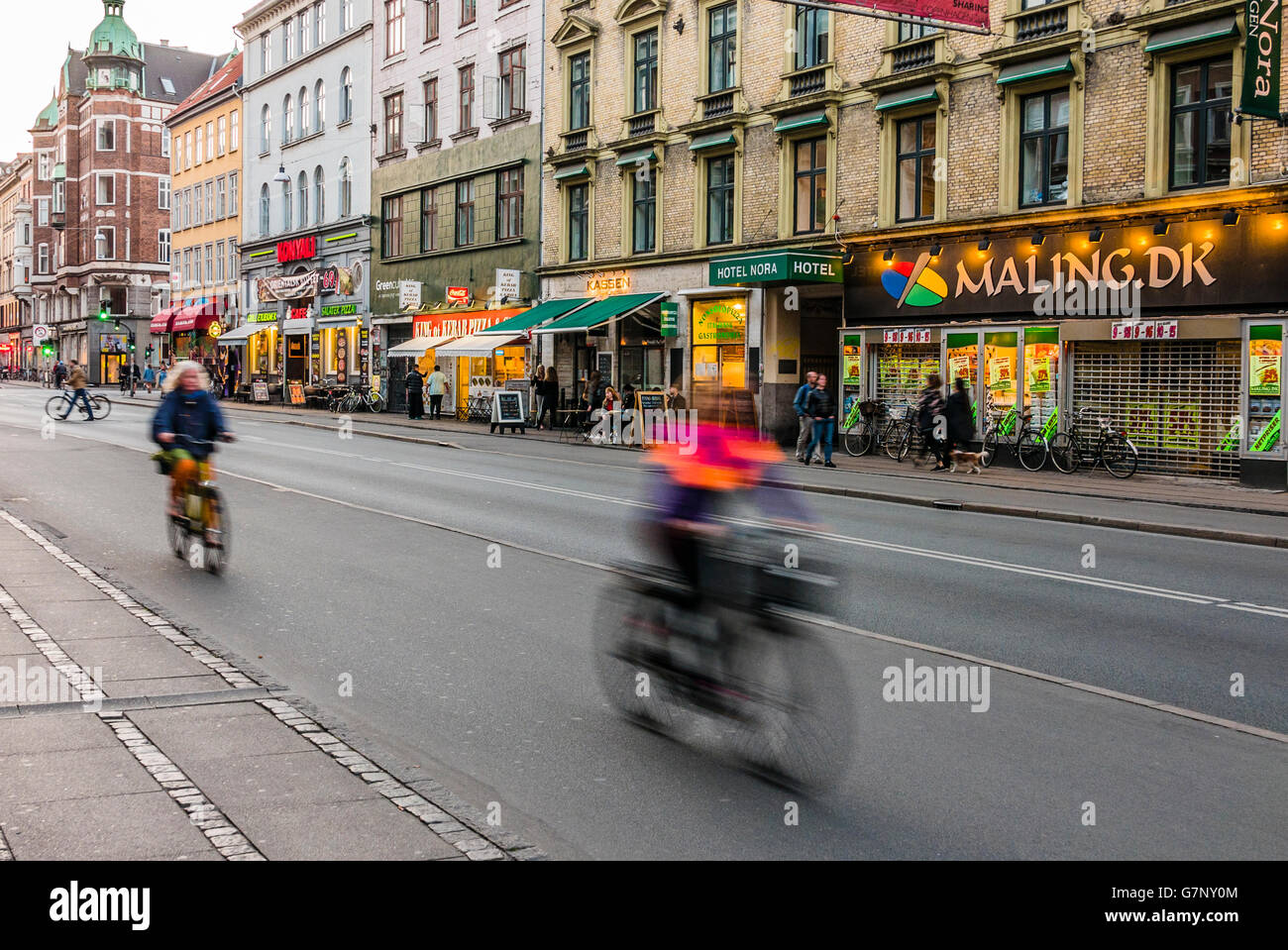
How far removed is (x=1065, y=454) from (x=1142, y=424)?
1.37m

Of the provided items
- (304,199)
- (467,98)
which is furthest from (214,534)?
(304,199)

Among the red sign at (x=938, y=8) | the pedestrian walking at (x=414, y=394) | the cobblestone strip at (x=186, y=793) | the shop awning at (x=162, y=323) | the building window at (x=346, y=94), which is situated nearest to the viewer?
the cobblestone strip at (x=186, y=793)

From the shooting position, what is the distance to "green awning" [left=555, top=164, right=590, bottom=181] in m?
36.3

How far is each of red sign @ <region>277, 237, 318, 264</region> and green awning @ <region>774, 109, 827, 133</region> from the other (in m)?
28.0

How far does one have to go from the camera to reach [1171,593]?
9961 millimetres

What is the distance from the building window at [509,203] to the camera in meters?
39.6

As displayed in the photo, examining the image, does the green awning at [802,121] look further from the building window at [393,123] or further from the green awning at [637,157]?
the building window at [393,123]

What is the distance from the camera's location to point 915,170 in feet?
86.8

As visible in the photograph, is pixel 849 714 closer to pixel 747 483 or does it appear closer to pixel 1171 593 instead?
pixel 747 483

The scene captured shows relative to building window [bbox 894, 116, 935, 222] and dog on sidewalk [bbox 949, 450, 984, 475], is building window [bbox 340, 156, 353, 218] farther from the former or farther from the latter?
dog on sidewalk [bbox 949, 450, 984, 475]

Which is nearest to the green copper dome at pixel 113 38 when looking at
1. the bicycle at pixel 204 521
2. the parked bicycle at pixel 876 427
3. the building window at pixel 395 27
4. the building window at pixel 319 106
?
the building window at pixel 319 106

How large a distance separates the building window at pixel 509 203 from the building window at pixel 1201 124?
2215 cm

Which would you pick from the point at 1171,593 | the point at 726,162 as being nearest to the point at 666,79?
the point at 726,162

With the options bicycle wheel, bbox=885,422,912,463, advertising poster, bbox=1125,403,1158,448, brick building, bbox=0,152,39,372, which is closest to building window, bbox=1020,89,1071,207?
advertising poster, bbox=1125,403,1158,448
